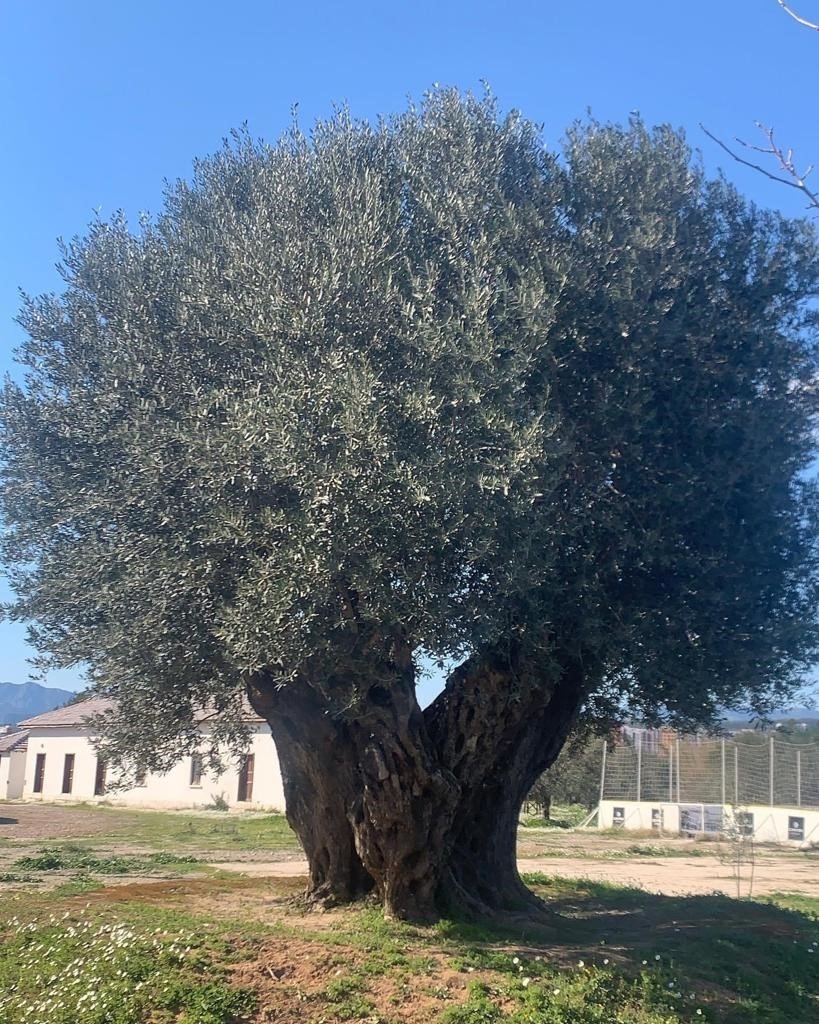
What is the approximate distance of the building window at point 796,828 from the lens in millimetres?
37406

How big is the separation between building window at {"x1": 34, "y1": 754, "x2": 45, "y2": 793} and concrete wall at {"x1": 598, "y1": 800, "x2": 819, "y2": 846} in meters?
34.1

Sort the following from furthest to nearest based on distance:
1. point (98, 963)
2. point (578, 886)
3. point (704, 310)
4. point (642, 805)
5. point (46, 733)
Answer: point (46, 733), point (642, 805), point (578, 886), point (704, 310), point (98, 963)

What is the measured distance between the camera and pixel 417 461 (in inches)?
378

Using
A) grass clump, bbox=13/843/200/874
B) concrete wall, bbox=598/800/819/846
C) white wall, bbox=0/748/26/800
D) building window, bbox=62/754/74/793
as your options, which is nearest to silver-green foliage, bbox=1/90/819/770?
grass clump, bbox=13/843/200/874

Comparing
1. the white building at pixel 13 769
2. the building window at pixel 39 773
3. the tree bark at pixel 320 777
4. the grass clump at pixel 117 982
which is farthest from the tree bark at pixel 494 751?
the white building at pixel 13 769

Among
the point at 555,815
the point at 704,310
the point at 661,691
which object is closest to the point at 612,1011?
the point at 661,691

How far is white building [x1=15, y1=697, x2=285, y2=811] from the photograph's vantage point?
46.2 metres

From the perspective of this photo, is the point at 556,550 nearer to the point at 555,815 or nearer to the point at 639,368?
the point at 639,368

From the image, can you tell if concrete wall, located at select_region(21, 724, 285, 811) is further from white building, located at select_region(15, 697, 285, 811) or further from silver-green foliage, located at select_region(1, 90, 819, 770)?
silver-green foliage, located at select_region(1, 90, 819, 770)

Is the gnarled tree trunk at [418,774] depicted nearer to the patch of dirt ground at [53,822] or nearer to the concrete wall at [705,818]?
the patch of dirt ground at [53,822]

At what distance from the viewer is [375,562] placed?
31.3 ft

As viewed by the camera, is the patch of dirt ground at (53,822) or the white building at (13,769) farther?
the white building at (13,769)

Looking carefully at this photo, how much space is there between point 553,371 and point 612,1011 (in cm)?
639

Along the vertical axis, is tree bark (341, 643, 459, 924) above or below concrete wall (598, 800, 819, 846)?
above
